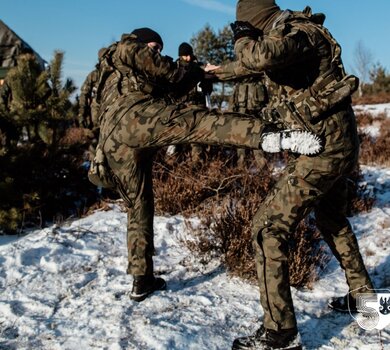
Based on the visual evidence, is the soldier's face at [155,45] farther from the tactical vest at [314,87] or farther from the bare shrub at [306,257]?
the bare shrub at [306,257]

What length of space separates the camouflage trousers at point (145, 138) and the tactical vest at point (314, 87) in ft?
0.71

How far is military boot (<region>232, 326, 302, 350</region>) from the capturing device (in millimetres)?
2525

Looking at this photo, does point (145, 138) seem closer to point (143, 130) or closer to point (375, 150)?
point (143, 130)

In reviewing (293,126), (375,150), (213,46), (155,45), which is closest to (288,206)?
(293,126)

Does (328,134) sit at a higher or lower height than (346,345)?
higher

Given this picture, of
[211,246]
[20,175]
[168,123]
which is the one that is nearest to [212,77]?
[168,123]

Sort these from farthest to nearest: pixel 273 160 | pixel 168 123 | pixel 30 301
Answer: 1. pixel 273 160
2. pixel 30 301
3. pixel 168 123

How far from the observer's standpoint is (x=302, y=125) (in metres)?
2.59

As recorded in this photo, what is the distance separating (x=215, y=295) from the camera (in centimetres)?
332

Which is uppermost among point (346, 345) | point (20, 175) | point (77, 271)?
point (20, 175)

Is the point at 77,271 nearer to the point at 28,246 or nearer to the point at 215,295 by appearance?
the point at 28,246

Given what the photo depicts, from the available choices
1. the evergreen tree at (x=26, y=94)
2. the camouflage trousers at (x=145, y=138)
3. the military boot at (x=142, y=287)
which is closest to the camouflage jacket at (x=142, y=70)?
the camouflage trousers at (x=145, y=138)

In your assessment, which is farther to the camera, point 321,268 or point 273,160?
point 273,160

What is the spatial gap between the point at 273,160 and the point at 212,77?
11.1ft
